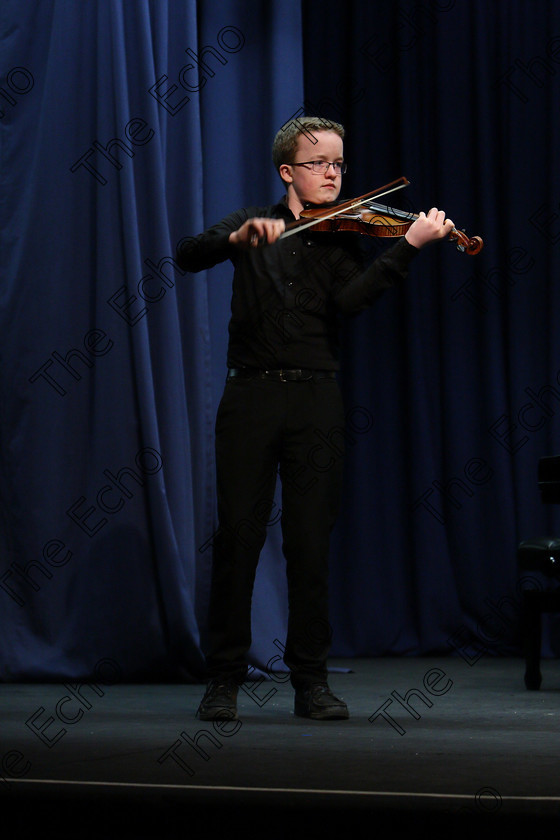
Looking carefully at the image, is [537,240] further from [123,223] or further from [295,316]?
[295,316]

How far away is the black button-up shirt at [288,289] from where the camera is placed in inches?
98.0

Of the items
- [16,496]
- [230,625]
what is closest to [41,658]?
[16,496]

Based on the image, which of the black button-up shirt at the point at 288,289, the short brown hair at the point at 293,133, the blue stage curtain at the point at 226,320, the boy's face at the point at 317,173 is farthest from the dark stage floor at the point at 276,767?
the short brown hair at the point at 293,133

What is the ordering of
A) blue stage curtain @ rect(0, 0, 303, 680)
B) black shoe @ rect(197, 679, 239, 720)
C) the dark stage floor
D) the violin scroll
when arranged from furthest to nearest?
blue stage curtain @ rect(0, 0, 303, 680) → the violin scroll → black shoe @ rect(197, 679, 239, 720) → the dark stage floor

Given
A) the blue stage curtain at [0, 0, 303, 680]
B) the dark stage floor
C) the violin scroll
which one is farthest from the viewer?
the blue stage curtain at [0, 0, 303, 680]

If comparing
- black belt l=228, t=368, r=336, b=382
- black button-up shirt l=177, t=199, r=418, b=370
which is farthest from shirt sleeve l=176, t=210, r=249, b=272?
black belt l=228, t=368, r=336, b=382

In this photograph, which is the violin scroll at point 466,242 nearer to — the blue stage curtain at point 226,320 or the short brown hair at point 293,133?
the short brown hair at point 293,133

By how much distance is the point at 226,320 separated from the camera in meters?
3.79

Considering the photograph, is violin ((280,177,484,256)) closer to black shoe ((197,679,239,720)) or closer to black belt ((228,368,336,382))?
black belt ((228,368,336,382))

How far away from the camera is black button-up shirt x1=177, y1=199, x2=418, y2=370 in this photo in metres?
2.49

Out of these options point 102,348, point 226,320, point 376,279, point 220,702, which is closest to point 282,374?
point 376,279

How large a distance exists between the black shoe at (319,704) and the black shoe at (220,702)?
0.51 feet

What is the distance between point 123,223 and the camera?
11.4 feet

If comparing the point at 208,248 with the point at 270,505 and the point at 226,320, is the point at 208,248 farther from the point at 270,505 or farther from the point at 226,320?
the point at 226,320
